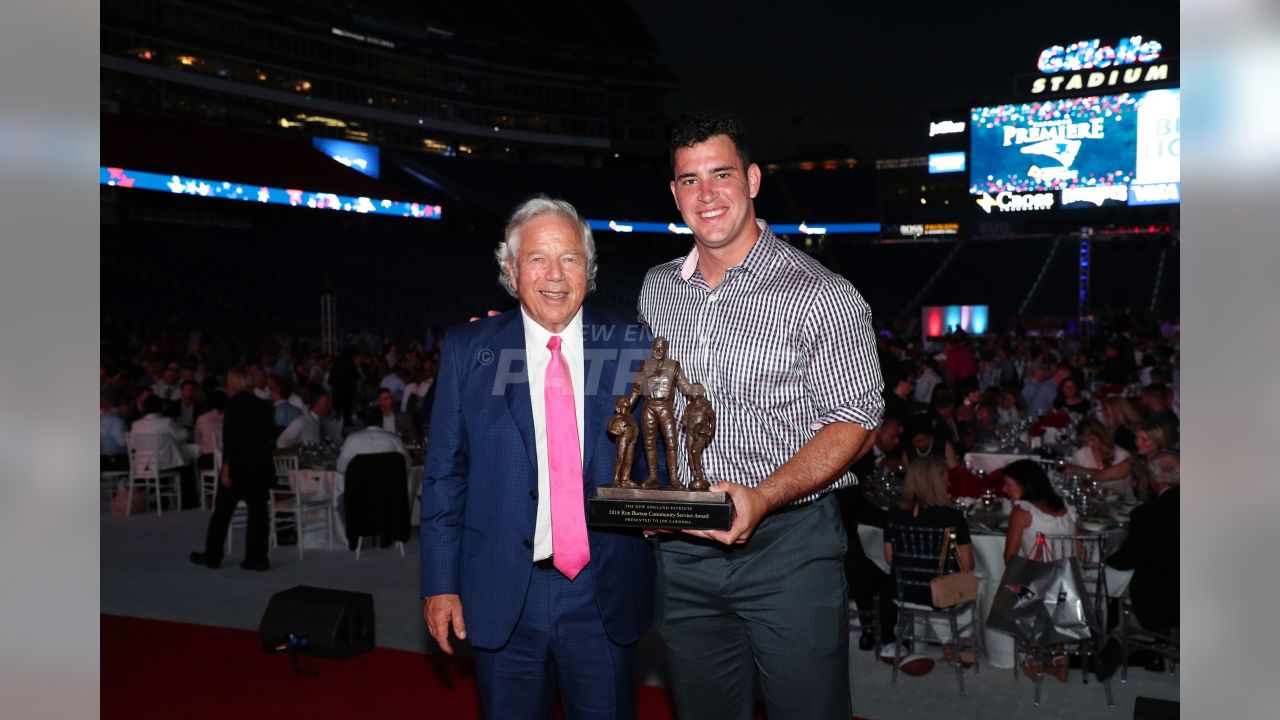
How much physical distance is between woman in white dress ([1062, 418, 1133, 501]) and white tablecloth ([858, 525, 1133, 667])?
1287mm

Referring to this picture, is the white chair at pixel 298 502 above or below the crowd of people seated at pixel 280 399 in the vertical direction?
below

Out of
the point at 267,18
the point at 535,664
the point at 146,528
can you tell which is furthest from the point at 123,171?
the point at 535,664

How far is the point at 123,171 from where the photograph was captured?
23.1 m

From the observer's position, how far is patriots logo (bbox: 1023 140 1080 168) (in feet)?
54.1

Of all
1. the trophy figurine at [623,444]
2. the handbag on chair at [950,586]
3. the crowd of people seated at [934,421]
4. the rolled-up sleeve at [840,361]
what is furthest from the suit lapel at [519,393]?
the handbag on chair at [950,586]

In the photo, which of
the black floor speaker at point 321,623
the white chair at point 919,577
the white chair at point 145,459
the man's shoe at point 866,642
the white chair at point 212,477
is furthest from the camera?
the white chair at point 145,459

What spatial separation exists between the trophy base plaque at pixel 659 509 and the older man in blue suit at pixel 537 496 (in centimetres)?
17

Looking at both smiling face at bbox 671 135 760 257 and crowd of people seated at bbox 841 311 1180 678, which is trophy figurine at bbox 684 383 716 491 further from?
crowd of people seated at bbox 841 311 1180 678

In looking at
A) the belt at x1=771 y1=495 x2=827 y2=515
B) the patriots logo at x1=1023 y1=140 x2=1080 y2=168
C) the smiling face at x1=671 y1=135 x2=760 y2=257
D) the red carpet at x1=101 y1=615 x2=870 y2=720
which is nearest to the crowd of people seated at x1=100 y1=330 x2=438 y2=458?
the red carpet at x1=101 y1=615 x2=870 y2=720

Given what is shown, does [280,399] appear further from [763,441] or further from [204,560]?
[763,441]

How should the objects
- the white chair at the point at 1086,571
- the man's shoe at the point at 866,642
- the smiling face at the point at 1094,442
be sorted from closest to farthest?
1. the white chair at the point at 1086,571
2. the man's shoe at the point at 866,642
3. the smiling face at the point at 1094,442

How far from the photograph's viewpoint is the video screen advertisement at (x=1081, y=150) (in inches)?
627

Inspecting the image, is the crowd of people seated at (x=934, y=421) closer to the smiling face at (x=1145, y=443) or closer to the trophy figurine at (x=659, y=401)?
the smiling face at (x=1145, y=443)
